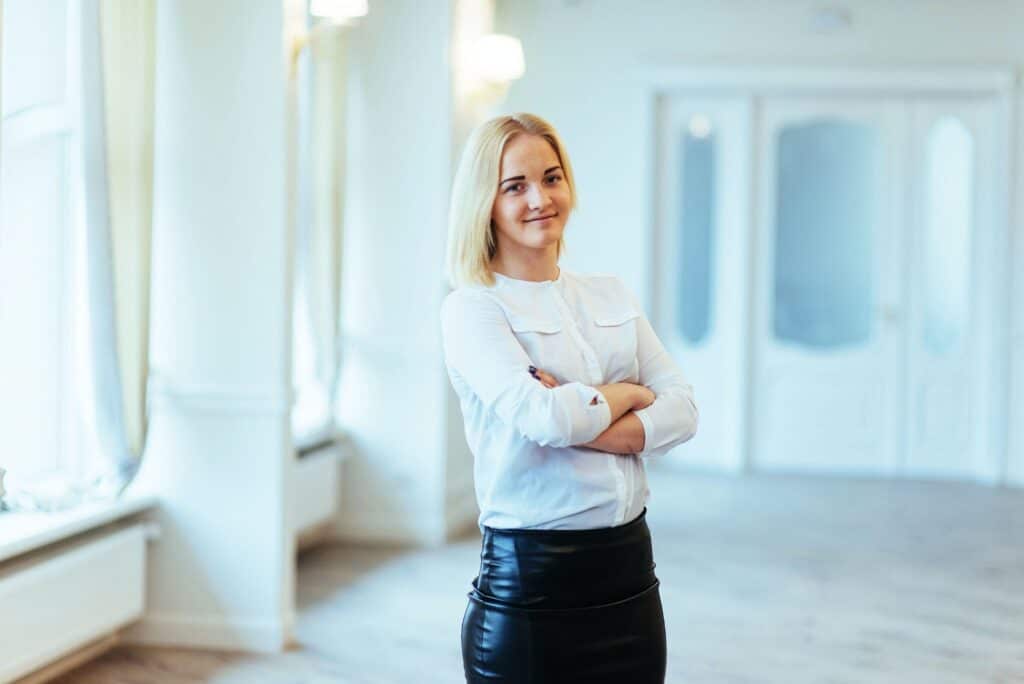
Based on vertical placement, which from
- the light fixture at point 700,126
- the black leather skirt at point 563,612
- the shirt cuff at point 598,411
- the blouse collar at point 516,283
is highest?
the light fixture at point 700,126

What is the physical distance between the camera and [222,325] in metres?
4.09

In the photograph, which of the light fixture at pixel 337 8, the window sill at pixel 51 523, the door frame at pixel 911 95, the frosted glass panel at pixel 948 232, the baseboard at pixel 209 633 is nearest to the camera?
the window sill at pixel 51 523

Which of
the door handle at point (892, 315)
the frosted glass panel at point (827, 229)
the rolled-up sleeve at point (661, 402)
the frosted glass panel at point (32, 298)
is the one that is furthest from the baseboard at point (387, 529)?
the rolled-up sleeve at point (661, 402)

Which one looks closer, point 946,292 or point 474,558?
point 474,558

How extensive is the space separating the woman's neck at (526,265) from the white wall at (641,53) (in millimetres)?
6626

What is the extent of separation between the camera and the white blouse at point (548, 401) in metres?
1.80

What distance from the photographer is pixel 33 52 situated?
3605 mm

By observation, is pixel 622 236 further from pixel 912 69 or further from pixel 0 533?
pixel 0 533

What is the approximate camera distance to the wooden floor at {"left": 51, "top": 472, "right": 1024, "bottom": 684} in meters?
3.98

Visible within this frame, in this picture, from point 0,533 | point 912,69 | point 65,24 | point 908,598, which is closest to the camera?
point 0,533

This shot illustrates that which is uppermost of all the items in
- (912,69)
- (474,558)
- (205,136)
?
(912,69)

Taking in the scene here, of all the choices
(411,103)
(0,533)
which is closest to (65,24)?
(0,533)

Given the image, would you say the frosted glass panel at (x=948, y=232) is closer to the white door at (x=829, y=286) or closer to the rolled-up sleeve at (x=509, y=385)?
the white door at (x=829, y=286)

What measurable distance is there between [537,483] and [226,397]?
2438mm
